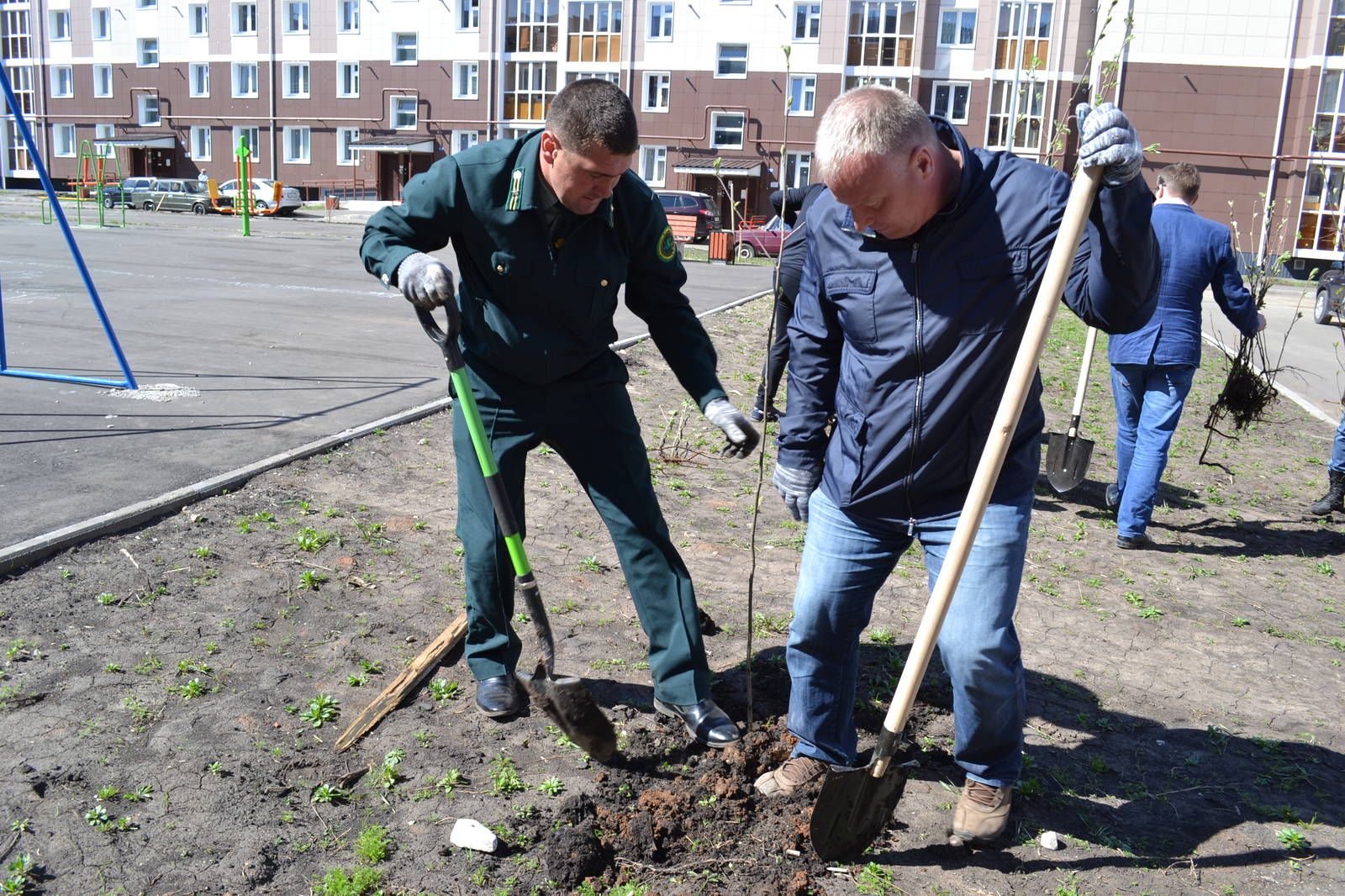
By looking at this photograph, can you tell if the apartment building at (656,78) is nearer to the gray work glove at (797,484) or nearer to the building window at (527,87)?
the building window at (527,87)

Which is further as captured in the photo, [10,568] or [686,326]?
[10,568]

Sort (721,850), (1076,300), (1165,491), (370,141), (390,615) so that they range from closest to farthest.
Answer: (1076,300)
(721,850)
(390,615)
(1165,491)
(370,141)

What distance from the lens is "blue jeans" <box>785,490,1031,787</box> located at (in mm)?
2824

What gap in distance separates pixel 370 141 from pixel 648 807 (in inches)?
1954

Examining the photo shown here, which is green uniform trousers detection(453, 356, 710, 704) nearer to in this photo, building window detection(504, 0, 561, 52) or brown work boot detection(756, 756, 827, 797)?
brown work boot detection(756, 756, 827, 797)

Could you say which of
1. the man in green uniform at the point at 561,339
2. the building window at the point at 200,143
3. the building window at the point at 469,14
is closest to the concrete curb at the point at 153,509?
the man in green uniform at the point at 561,339

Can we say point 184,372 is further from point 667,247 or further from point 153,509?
point 667,247

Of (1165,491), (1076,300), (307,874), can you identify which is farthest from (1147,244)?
(1165,491)

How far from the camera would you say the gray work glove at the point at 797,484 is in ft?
10.4

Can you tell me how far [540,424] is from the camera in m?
3.56

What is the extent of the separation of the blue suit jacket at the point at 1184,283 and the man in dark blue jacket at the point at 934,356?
3526 mm

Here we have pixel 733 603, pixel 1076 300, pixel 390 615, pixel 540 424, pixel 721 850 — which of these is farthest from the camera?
pixel 733 603

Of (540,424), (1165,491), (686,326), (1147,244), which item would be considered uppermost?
(1147,244)

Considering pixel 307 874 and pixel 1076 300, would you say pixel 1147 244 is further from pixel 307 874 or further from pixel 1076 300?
pixel 307 874
